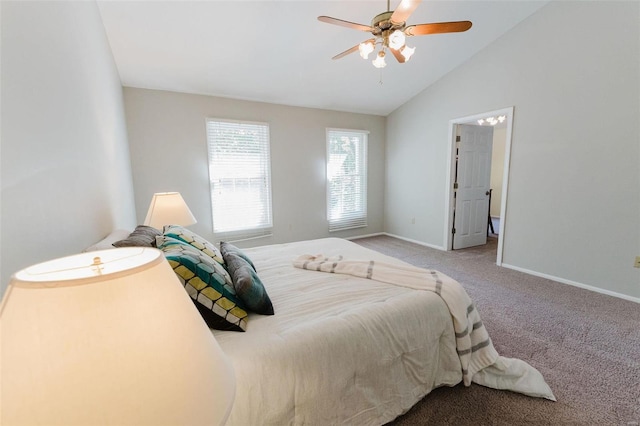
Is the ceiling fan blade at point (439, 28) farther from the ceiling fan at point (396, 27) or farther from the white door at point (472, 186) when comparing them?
the white door at point (472, 186)

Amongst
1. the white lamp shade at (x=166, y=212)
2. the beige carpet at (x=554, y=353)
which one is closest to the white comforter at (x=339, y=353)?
the beige carpet at (x=554, y=353)

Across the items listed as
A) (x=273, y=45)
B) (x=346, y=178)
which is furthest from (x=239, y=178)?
(x=346, y=178)

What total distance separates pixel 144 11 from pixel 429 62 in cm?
347

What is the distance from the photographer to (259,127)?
4.20 metres

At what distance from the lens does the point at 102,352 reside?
424 mm

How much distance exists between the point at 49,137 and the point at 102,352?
1.04 m

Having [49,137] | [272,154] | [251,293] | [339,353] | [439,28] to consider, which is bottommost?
[339,353]

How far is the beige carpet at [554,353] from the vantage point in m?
1.48

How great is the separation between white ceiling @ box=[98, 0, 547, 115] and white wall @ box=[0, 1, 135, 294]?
0.89m

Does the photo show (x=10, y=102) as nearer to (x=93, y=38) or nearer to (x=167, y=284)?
(x=167, y=284)

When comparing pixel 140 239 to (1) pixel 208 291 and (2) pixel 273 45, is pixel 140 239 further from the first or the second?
(2) pixel 273 45

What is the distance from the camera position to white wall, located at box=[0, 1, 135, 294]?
29.4 inches

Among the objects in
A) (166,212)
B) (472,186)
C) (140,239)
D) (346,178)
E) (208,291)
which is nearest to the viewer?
(208,291)

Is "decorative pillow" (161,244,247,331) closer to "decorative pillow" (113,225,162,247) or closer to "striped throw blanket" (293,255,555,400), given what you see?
"decorative pillow" (113,225,162,247)
